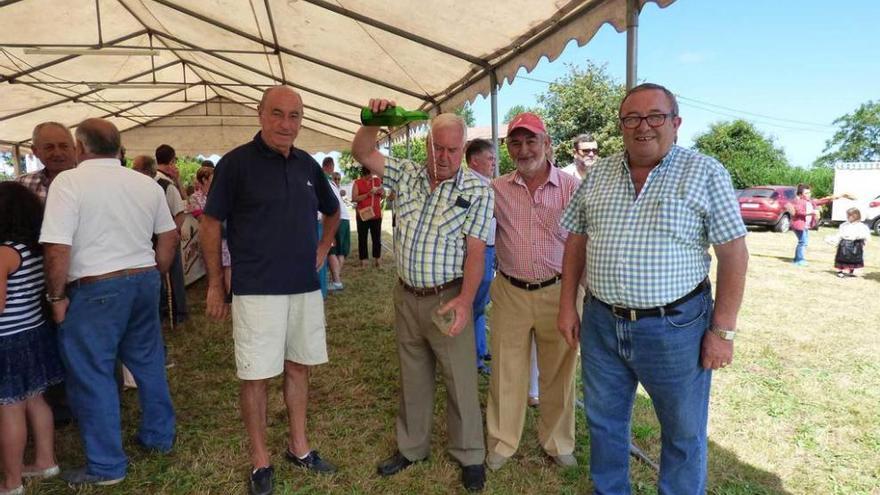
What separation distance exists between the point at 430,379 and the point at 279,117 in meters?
1.44

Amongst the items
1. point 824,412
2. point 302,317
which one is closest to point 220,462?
point 302,317

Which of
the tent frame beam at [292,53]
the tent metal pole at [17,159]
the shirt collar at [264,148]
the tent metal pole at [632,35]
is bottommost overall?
the shirt collar at [264,148]

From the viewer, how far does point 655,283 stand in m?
1.77

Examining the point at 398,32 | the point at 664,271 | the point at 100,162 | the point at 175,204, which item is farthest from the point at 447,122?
the point at 175,204

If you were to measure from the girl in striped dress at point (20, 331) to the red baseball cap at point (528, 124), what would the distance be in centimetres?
218

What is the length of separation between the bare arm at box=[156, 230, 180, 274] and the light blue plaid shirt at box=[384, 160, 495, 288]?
128 centimetres

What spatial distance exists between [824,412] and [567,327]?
249cm

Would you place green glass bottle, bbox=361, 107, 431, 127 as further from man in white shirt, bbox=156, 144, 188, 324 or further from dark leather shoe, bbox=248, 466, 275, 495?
man in white shirt, bbox=156, 144, 188, 324

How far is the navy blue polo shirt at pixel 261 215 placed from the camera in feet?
7.31

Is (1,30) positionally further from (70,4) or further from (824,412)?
(824,412)

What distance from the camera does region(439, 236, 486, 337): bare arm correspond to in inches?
90.5

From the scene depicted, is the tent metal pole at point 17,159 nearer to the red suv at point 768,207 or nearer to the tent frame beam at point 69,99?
the tent frame beam at point 69,99

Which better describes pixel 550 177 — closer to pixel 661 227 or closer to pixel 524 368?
pixel 661 227

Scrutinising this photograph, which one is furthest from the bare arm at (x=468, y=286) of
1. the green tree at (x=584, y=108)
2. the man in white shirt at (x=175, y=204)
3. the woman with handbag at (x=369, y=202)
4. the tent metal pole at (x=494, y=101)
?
the green tree at (x=584, y=108)
